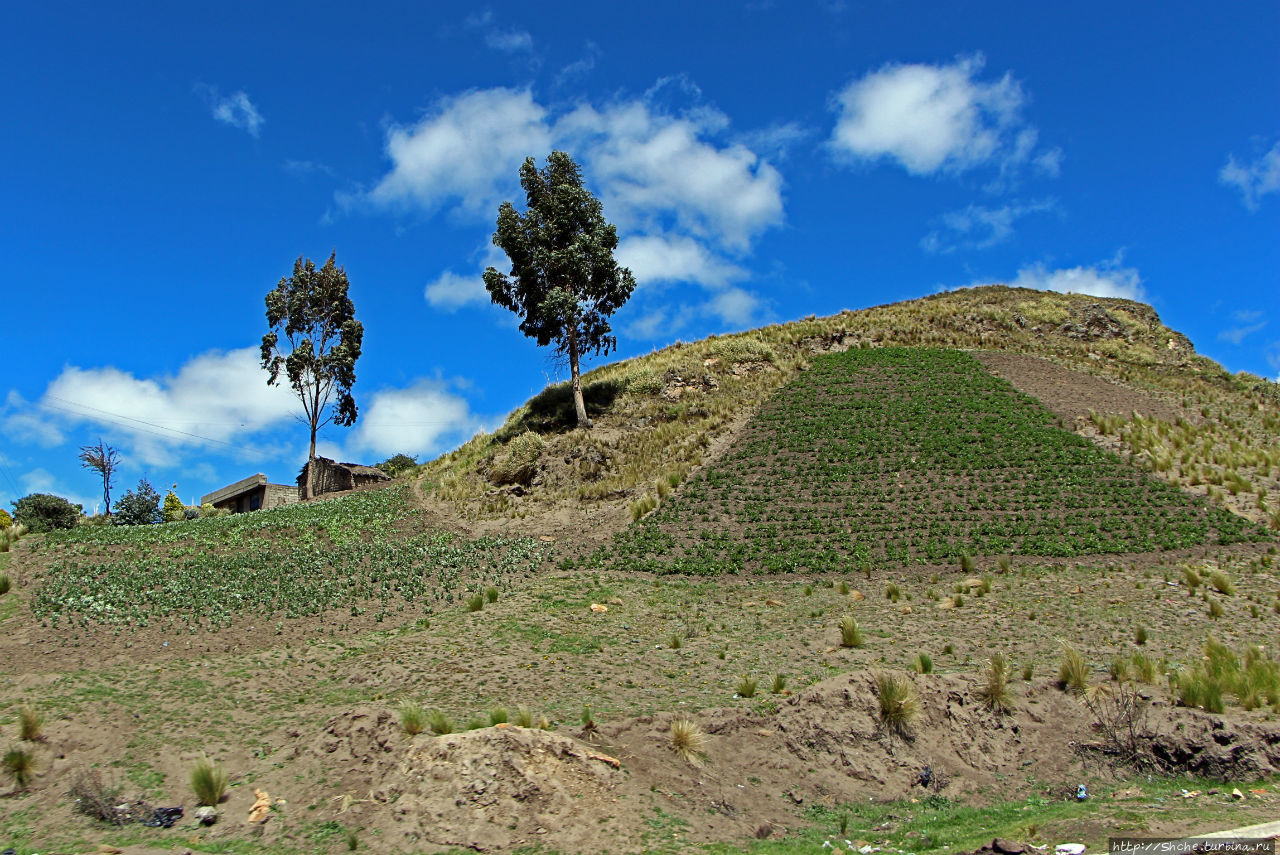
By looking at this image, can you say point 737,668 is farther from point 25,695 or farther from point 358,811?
point 25,695

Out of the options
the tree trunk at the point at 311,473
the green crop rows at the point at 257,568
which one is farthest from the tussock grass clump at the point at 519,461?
the tree trunk at the point at 311,473

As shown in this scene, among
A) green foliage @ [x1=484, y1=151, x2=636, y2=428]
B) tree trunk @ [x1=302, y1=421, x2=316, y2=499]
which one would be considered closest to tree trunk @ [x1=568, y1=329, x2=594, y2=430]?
green foliage @ [x1=484, y1=151, x2=636, y2=428]

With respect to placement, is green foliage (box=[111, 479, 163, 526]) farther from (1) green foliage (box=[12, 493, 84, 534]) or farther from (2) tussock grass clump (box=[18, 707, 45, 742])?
(2) tussock grass clump (box=[18, 707, 45, 742])

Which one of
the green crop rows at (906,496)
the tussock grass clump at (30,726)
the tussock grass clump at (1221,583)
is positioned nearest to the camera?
the tussock grass clump at (30,726)

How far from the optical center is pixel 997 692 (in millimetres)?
12562

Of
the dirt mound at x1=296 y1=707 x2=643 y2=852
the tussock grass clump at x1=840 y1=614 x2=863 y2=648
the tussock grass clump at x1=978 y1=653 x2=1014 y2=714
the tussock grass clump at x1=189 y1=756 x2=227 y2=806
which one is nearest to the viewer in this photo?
the dirt mound at x1=296 y1=707 x2=643 y2=852

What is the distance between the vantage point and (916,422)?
3191 cm

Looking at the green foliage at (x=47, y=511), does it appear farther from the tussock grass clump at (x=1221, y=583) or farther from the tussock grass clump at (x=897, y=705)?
the tussock grass clump at (x=1221, y=583)

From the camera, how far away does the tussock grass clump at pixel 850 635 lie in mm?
16328

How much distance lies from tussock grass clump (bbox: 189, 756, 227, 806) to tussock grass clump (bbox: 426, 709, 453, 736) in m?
2.75

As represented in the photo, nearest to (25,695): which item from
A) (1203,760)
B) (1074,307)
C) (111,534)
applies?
(111,534)

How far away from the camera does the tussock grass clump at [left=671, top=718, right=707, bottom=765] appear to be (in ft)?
36.4

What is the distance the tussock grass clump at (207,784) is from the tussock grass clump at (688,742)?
6.13 m

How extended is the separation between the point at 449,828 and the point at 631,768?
2522 mm
